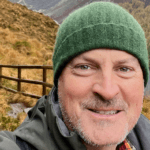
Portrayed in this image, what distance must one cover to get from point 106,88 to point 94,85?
0.08 meters

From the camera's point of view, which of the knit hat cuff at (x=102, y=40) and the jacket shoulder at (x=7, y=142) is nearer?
the jacket shoulder at (x=7, y=142)

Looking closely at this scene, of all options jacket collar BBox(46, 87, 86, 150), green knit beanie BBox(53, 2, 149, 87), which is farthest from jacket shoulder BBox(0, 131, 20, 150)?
green knit beanie BBox(53, 2, 149, 87)

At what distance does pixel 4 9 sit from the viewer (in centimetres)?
2442

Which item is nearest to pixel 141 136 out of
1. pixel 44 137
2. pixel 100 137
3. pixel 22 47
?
pixel 100 137

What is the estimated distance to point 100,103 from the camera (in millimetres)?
1065

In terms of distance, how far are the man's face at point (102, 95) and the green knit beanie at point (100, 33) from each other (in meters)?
0.05

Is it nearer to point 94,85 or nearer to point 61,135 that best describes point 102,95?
point 94,85

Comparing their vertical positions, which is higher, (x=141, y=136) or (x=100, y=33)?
(x=100, y=33)

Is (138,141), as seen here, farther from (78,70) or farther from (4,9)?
(4,9)

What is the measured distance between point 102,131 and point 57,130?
28 centimetres

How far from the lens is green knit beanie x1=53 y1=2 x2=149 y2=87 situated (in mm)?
1116

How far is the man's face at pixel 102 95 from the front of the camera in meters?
1.04

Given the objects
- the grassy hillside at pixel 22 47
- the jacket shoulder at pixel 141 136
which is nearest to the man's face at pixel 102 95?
the jacket shoulder at pixel 141 136

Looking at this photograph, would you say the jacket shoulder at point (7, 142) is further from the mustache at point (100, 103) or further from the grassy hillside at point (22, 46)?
the grassy hillside at point (22, 46)
